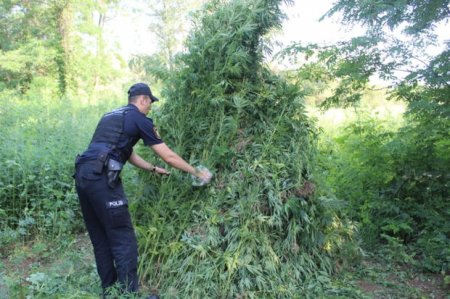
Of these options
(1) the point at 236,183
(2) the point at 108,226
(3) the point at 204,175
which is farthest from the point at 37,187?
(1) the point at 236,183

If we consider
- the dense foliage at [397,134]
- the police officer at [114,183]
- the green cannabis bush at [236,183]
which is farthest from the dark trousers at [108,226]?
the dense foliage at [397,134]

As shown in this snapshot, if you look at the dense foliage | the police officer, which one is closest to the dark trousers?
the police officer

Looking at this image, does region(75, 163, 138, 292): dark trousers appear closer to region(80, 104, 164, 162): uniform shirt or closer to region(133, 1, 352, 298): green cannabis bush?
region(80, 104, 164, 162): uniform shirt

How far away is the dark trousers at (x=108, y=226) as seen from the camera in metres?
3.45

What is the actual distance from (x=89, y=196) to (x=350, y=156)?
411 cm

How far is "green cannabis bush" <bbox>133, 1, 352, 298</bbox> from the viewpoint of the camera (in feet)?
12.5

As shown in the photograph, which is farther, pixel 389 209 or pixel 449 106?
pixel 389 209

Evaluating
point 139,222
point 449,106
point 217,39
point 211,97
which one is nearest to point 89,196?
point 139,222

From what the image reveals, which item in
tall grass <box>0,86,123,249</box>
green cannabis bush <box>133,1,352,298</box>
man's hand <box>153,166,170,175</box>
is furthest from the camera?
tall grass <box>0,86,123,249</box>

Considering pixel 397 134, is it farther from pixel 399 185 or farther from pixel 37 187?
pixel 37 187

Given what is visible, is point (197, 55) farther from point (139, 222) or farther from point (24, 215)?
point (24, 215)

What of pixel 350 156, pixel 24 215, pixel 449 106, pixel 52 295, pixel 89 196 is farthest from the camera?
pixel 350 156

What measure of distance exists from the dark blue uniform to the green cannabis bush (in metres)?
0.46

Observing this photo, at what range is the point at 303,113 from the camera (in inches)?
175
